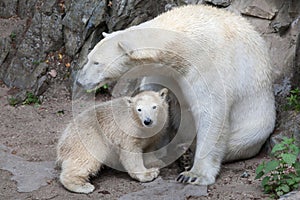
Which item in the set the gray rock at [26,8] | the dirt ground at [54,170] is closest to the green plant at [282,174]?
the dirt ground at [54,170]

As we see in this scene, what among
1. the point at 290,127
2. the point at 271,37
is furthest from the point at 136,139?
the point at 271,37

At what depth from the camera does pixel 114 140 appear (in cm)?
663

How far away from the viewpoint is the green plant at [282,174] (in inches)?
227

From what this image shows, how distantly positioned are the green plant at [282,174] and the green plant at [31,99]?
197 inches

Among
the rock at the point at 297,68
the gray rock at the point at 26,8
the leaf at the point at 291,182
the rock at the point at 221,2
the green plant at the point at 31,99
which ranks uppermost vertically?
the rock at the point at 221,2

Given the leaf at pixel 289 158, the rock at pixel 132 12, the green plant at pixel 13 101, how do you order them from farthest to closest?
the green plant at pixel 13 101
the rock at pixel 132 12
the leaf at pixel 289 158

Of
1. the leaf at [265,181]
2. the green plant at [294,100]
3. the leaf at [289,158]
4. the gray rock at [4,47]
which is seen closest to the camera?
the leaf at [289,158]

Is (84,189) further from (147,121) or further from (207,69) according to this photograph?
(207,69)

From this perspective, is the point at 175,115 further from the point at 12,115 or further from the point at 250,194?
the point at 12,115

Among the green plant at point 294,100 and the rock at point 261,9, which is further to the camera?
the rock at point 261,9

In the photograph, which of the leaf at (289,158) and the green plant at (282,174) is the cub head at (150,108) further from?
the leaf at (289,158)

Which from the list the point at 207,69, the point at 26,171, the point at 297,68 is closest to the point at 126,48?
the point at 207,69

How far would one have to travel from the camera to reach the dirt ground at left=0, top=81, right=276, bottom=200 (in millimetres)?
6301

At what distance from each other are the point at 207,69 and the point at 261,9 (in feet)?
6.25
